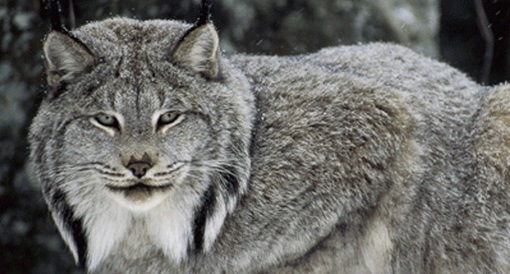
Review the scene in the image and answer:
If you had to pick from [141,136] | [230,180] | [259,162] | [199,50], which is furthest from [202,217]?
[199,50]

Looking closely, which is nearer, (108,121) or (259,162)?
(108,121)

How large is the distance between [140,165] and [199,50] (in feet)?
1.73

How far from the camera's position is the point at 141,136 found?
3.54 metres

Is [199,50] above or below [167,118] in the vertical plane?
above

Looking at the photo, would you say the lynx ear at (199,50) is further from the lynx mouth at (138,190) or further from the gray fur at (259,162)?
the lynx mouth at (138,190)

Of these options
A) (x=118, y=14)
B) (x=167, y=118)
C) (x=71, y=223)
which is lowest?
(x=71, y=223)

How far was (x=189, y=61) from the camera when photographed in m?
3.74

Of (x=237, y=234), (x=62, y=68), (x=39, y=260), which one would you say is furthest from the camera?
(x=39, y=260)

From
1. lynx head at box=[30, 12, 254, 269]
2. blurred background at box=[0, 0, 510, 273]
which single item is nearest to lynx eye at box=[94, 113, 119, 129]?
lynx head at box=[30, 12, 254, 269]

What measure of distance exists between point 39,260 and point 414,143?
238 centimetres

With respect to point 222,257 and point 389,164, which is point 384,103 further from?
point 222,257

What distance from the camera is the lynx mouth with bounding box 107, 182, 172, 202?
3.56 metres

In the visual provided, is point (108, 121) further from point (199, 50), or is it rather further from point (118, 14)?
point (118, 14)

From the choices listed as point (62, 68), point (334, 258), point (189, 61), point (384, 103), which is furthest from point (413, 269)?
point (62, 68)
